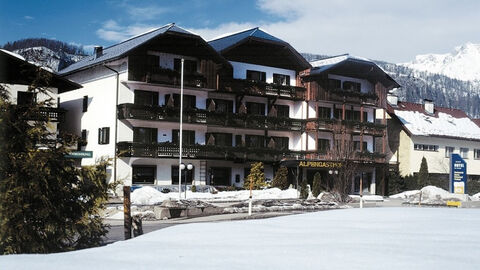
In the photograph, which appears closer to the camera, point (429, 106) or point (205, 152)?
point (205, 152)

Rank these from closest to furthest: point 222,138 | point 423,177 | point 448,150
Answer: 1. point 222,138
2. point 423,177
3. point 448,150

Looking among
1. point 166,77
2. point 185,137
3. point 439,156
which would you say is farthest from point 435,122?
point 166,77

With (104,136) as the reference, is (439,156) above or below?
below

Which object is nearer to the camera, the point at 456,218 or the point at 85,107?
the point at 456,218

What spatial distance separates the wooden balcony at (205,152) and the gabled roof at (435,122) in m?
17.4

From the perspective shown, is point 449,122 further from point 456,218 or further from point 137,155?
point 456,218

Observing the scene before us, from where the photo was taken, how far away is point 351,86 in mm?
58625

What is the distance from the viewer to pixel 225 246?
8.92 meters

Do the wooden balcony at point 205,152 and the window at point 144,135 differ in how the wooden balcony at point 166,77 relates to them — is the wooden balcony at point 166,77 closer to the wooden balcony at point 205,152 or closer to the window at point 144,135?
the window at point 144,135

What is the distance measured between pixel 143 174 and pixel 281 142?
14368mm

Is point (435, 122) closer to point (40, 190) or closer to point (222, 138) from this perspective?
point (222, 138)

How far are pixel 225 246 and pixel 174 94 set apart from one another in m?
38.6

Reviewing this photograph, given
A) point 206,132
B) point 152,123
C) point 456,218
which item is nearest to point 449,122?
point 206,132

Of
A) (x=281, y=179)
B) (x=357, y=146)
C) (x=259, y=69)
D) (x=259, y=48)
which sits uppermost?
(x=259, y=48)
